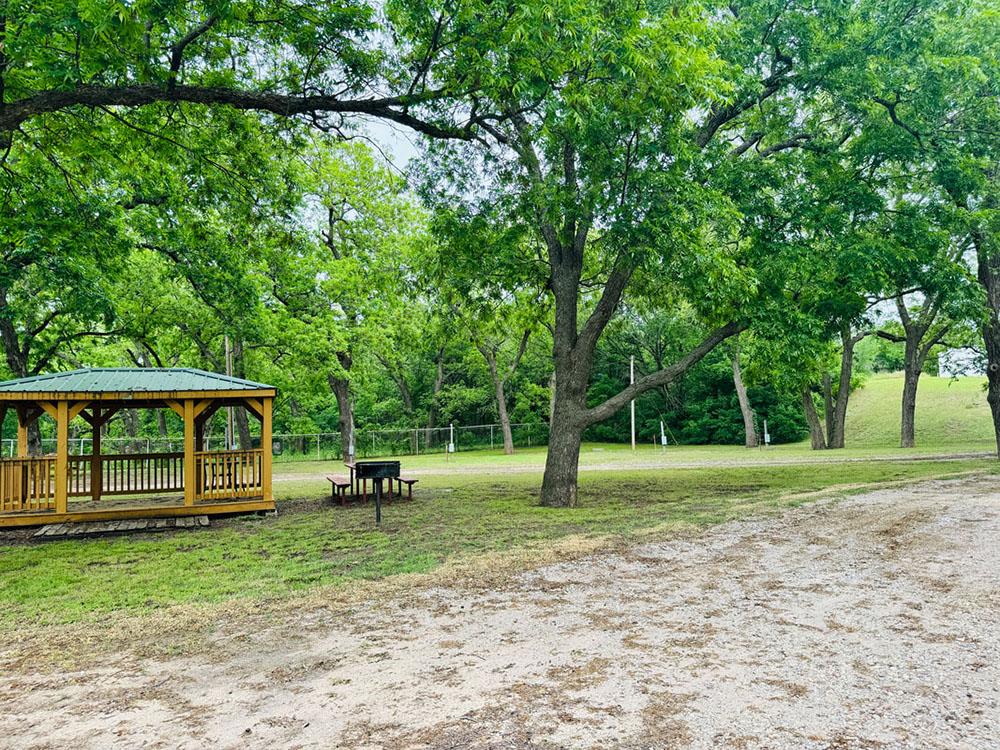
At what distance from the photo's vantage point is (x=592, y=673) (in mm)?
3668

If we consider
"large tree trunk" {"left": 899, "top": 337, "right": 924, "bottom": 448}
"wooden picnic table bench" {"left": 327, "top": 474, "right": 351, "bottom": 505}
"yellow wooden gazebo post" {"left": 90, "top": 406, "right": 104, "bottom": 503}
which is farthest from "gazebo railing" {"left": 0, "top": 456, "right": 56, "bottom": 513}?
"large tree trunk" {"left": 899, "top": 337, "right": 924, "bottom": 448}

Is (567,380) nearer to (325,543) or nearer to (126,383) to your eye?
(325,543)

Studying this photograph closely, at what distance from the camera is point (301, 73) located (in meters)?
7.64

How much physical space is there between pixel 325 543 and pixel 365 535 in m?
0.64

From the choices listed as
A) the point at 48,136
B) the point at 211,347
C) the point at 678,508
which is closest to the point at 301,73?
the point at 48,136

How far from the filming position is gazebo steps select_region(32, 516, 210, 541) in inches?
374

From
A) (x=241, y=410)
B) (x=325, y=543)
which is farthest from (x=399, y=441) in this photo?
(x=325, y=543)

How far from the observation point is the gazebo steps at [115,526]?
9495mm

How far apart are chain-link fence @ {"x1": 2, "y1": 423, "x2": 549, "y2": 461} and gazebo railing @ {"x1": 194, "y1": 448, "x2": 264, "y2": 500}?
716 inches

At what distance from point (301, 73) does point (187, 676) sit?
21.9 ft

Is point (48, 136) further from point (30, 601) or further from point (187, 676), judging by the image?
point (187, 676)

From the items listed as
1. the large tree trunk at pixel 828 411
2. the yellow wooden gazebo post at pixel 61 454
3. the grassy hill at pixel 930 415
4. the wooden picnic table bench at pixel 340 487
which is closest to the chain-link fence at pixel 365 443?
the large tree trunk at pixel 828 411

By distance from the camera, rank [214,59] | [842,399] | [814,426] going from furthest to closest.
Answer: [814,426] < [842,399] < [214,59]

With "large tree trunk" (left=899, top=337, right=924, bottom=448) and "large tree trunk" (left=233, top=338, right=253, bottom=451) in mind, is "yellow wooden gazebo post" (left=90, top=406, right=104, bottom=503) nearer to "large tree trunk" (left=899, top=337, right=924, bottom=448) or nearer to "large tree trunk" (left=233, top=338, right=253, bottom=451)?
"large tree trunk" (left=233, top=338, right=253, bottom=451)
